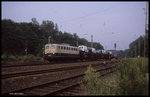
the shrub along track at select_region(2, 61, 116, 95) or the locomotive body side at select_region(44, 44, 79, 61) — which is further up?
the locomotive body side at select_region(44, 44, 79, 61)

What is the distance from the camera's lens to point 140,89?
6.06 meters

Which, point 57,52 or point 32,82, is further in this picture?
point 57,52

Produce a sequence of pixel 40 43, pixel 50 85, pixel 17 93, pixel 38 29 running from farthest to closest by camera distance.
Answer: pixel 40 43
pixel 38 29
pixel 50 85
pixel 17 93

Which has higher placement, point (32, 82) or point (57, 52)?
point (57, 52)

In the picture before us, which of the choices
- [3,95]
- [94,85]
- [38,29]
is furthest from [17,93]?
[38,29]

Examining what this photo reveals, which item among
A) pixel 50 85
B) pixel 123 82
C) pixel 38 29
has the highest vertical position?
pixel 38 29

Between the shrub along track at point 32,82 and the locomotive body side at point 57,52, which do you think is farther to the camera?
the locomotive body side at point 57,52

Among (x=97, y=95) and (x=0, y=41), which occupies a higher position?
(x=0, y=41)

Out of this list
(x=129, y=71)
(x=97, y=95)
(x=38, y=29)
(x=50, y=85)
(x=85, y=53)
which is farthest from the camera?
(x=85, y=53)

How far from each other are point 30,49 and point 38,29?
383 centimetres

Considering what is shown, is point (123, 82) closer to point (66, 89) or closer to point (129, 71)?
point (129, 71)

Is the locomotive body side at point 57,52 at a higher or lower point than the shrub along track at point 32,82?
higher

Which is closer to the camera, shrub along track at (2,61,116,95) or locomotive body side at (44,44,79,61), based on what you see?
shrub along track at (2,61,116,95)

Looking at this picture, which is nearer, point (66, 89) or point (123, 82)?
point (123, 82)
